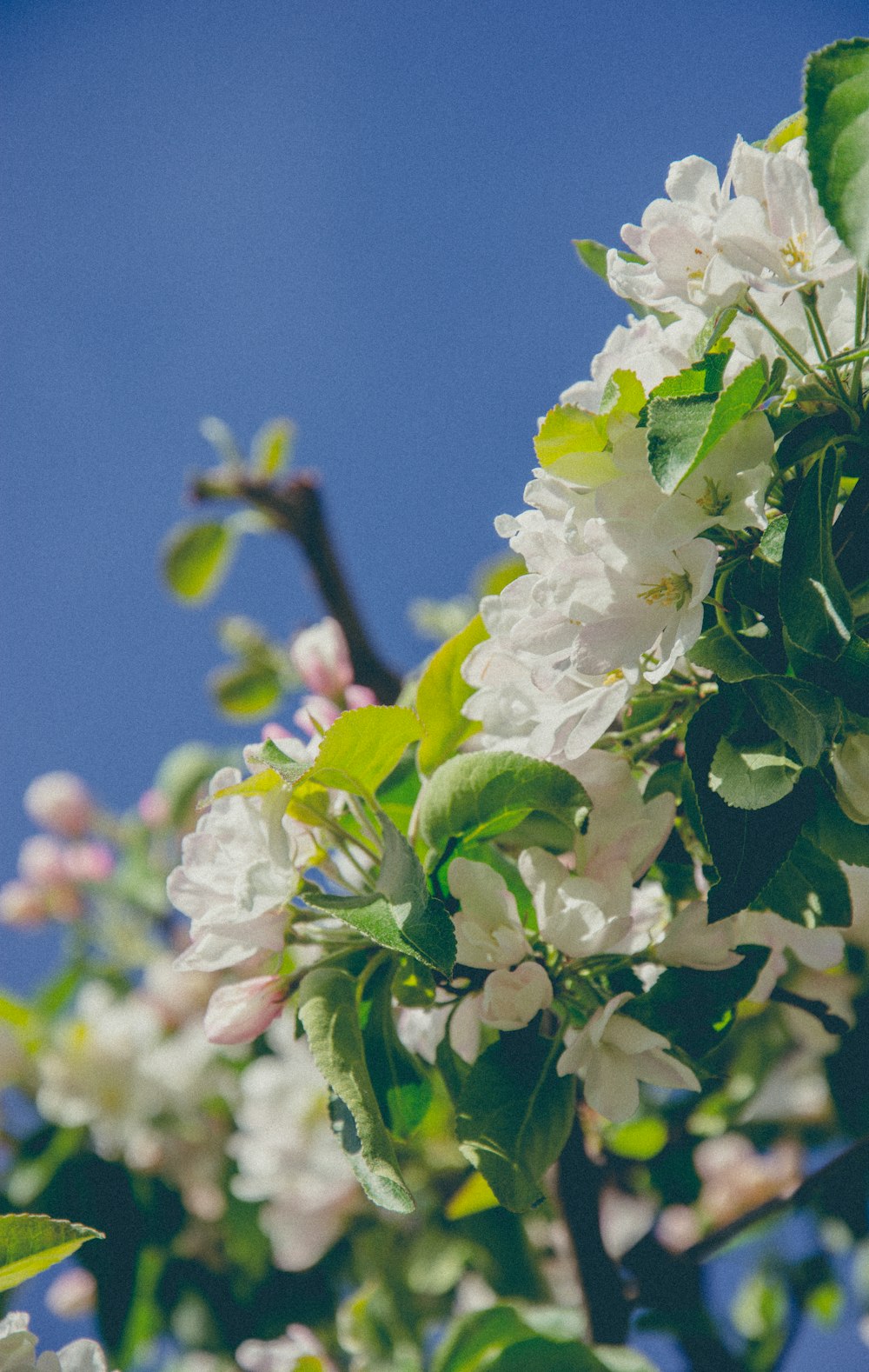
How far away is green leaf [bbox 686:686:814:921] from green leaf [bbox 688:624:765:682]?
0.06m

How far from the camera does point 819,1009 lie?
925 mm

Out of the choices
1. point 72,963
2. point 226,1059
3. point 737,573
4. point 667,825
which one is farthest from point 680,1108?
point 72,963

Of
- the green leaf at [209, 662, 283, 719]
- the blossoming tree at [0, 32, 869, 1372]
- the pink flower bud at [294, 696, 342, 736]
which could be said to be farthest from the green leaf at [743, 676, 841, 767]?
the green leaf at [209, 662, 283, 719]

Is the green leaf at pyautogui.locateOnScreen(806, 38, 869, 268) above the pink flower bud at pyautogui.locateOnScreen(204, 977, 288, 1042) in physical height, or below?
above

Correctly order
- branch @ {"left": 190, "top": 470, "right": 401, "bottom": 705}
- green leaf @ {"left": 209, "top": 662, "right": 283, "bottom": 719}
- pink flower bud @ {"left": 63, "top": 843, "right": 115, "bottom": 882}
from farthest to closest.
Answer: pink flower bud @ {"left": 63, "top": 843, "right": 115, "bottom": 882}
green leaf @ {"left": 209, "top": 662, "right": 283, "bottom": 719}
branch @ {"left": 190, "top": 470, "right": 401, "bottom": 705}

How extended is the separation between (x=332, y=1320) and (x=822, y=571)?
1.66 metres

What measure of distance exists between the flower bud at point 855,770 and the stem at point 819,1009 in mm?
284

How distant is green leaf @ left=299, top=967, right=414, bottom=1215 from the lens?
68 centimetres

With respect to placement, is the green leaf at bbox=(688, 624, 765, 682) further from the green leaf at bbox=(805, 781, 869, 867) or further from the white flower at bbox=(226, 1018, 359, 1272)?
the white flower at bbox=(226, 1018, 359, 1272)

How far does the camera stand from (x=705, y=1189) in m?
2.14

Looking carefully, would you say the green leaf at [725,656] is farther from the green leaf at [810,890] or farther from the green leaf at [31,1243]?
the green leaf at [31,1243]

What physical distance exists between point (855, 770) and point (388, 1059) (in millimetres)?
401

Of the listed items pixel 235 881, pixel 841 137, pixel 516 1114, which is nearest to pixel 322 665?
pixel 235 881

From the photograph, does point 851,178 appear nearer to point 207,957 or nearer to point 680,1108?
point 207,957
